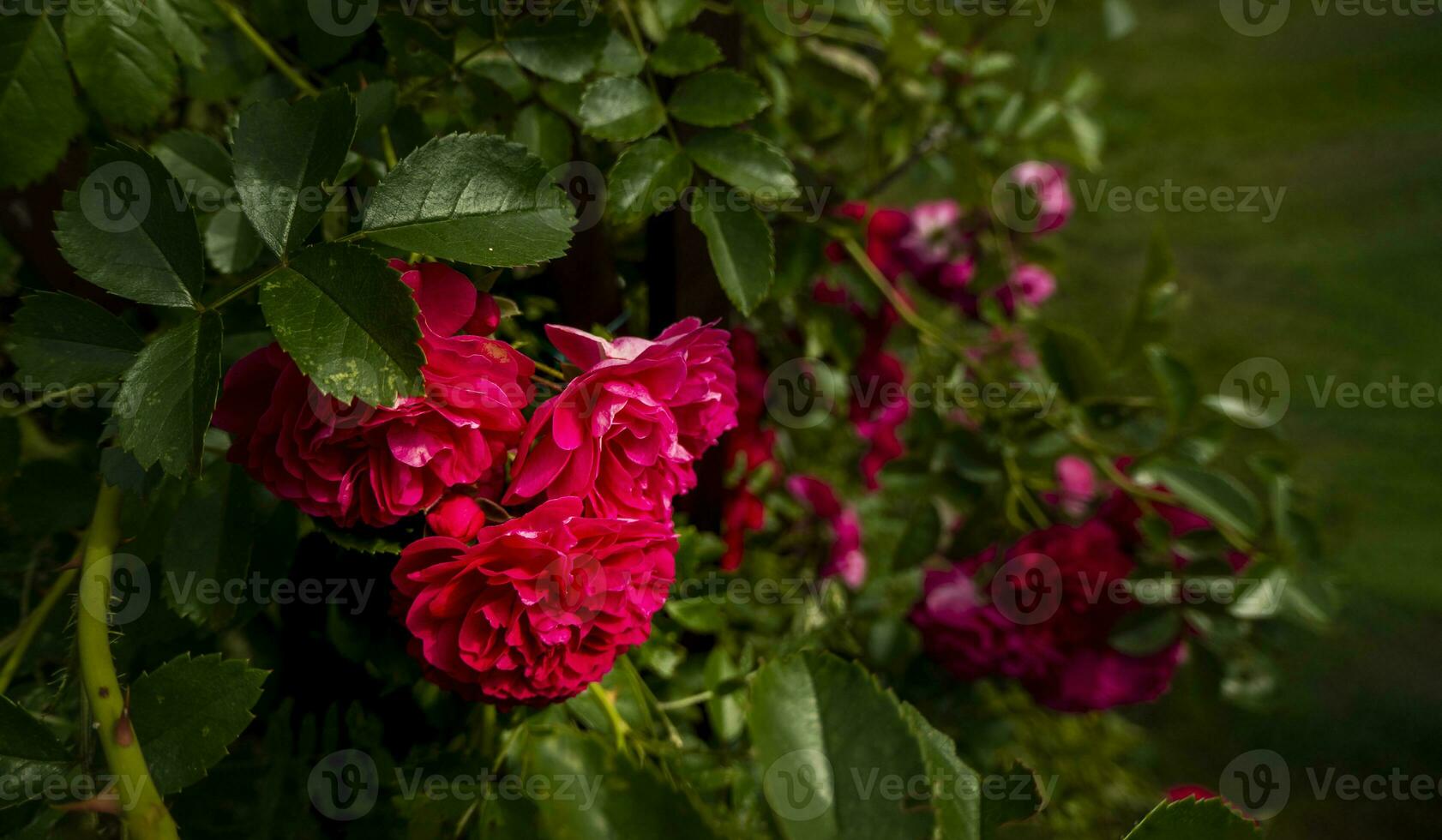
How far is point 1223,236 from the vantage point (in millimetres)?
2814

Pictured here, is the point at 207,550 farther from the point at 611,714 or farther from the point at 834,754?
the point at 834,754

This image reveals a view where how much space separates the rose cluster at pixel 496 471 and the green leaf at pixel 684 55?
0.25 meters

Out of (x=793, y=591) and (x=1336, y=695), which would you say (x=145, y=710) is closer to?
(x=793, y=591)

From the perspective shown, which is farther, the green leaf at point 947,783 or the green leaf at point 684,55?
the green leaf at point 684,55

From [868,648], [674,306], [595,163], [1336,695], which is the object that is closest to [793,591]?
[868,648]

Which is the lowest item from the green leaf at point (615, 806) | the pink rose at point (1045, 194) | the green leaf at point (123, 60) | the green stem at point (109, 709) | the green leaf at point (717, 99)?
the pink rose at point (1045, 194)

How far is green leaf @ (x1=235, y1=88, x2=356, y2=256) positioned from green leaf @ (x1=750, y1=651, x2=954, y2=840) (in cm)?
35

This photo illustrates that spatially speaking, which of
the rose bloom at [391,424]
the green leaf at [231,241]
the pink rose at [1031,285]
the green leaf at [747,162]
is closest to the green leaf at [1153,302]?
the pink rose at [1031,285]

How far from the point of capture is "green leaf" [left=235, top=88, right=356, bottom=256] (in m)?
0.48

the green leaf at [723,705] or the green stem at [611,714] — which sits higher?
the green stem at [611,714]

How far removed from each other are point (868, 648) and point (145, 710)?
0.79m

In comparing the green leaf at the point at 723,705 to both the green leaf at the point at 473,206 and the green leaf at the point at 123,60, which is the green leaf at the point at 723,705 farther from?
the green leaf at the point at 123,60

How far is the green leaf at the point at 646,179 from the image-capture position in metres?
0.62

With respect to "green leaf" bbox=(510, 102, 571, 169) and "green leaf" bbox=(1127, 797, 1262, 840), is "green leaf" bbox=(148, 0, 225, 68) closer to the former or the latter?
"green leaf" bbox=(510, 102, 571, 169)
